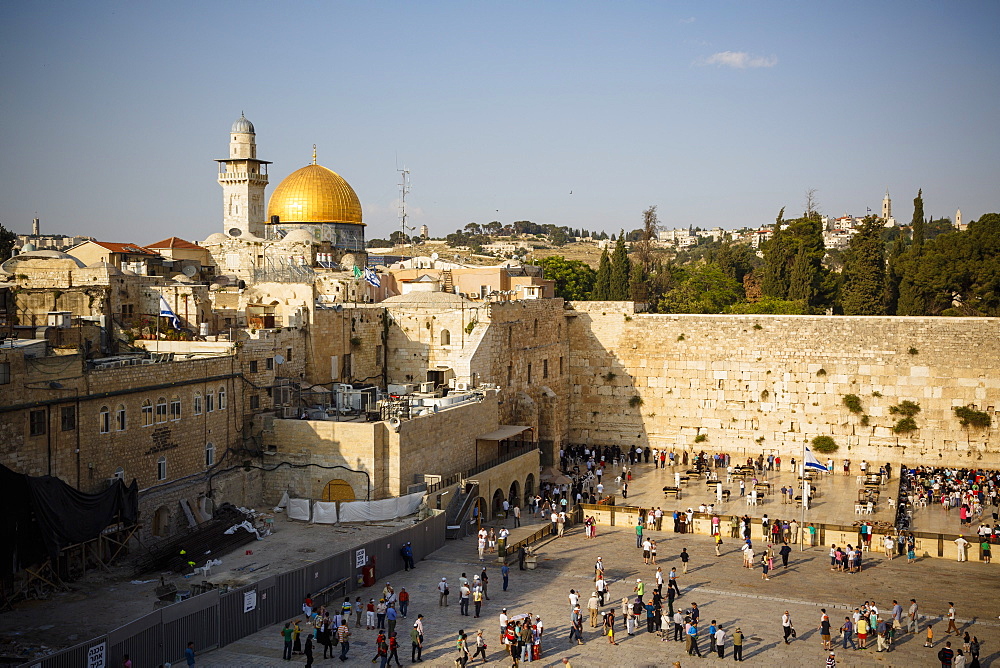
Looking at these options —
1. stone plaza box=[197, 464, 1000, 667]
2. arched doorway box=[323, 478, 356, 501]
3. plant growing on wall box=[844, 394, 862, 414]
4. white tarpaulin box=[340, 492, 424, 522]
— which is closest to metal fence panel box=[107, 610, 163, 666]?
stone plaza box=[197, 464, 1000, 667]

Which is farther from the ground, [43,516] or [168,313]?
[168,313]

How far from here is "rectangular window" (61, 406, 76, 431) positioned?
1723cm

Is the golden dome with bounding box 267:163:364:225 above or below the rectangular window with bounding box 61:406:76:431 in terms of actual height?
above

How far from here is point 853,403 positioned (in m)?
31.0

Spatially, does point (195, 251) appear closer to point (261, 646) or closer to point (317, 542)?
point (317, 542)

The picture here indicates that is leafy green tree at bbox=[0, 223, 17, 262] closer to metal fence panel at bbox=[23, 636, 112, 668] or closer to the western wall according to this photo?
the western wall

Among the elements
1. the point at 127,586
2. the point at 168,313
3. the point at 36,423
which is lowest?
the point at 127,586

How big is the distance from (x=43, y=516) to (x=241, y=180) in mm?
32029

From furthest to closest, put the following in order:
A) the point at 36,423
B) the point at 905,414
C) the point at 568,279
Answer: the point at 568,279, the point at 905,414, the point at 36,423

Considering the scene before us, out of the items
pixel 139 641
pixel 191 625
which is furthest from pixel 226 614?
pixel 139 641

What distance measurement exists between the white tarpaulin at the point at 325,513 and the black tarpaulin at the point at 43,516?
441 centimetres

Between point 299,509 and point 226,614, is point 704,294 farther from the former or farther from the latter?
point 226,614

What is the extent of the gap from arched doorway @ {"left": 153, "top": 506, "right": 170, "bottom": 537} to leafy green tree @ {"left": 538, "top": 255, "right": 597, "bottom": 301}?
38.7 meters

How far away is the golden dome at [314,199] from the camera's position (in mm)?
39750
